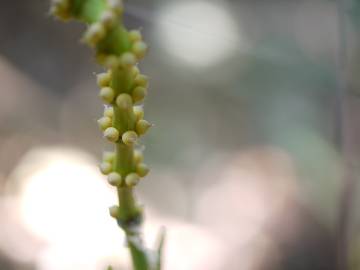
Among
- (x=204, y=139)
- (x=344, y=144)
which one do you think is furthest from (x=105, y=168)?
(x=204, y=139)

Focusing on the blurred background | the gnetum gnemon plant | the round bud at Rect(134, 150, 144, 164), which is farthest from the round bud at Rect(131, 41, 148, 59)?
the blurred background

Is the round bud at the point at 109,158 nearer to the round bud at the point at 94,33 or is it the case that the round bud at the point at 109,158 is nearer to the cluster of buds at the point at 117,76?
the cluster of buds at the point at 117,76

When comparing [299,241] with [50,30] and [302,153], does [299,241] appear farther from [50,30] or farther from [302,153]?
[50,30]

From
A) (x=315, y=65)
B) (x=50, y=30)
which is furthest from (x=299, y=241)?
(x=50, y=30)

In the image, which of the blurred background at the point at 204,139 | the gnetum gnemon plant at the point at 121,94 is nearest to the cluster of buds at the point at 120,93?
the gnetum gnemon plant at the point at 121,94

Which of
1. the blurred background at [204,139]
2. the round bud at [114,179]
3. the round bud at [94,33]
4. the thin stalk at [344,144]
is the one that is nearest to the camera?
the round bud at [94,33]
